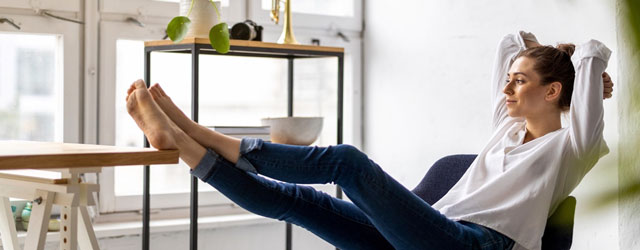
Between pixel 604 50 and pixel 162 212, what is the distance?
6.09ft

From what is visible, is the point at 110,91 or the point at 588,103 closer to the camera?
the point at 588,103

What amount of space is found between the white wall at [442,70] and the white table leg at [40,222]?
1605mm

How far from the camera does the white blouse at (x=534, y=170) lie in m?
1.64

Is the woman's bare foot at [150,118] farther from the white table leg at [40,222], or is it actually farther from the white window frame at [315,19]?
the white window frame at [315,19]

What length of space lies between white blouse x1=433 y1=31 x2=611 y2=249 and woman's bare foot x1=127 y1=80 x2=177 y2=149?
0.79 m

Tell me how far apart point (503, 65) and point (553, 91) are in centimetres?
23

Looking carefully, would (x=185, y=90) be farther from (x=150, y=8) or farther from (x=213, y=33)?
(x=213, y=33)

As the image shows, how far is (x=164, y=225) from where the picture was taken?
107 inches

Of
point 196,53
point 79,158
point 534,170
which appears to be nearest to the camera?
point 79,158

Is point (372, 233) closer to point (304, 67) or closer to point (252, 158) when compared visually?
point (252, 158)

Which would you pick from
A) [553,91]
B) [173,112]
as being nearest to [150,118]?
[173,112]

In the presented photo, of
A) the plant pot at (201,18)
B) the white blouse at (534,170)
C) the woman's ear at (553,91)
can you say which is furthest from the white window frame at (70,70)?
the woman's ear at (553,91)

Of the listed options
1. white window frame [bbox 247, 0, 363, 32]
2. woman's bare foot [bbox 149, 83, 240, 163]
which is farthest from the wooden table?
white window frame [bbox 247, 0, 363, 32]

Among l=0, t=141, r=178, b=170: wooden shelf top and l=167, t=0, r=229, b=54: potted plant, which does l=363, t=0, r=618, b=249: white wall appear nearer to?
l=167, t=0, r=229, b=54: potted plant
